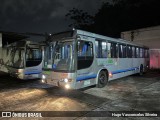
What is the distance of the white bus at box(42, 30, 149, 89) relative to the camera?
6.83 m

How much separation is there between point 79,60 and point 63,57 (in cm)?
78

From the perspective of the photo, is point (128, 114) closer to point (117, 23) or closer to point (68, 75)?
point (68, 75)

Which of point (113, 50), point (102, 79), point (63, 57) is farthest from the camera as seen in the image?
point (113, 50)

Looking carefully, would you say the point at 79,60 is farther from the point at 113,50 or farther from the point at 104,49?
the point at 113,50

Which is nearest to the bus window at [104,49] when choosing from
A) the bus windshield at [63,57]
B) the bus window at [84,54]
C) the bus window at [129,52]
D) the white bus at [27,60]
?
the bus window at [84,54]

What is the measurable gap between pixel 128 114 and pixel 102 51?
425 cm

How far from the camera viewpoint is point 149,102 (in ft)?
21.0

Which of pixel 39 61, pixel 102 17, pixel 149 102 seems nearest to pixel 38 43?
pixel 39 61

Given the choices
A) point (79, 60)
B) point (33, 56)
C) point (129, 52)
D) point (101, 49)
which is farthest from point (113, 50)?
point (33, 56)

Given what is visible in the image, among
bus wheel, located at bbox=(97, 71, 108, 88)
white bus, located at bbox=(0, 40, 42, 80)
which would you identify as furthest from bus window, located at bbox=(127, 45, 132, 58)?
white bus, located at bbox=(0, 40, 42, 80)

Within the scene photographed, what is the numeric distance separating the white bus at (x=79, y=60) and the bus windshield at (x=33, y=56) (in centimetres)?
325

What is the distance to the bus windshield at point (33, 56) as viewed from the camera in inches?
420

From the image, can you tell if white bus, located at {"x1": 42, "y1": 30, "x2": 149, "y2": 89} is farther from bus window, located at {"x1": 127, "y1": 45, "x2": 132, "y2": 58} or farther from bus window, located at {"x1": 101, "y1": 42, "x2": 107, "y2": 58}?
bus window, located at {"x1": 127, "y1": 45, "x2": 132, "y2": 58}

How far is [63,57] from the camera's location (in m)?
7.24
